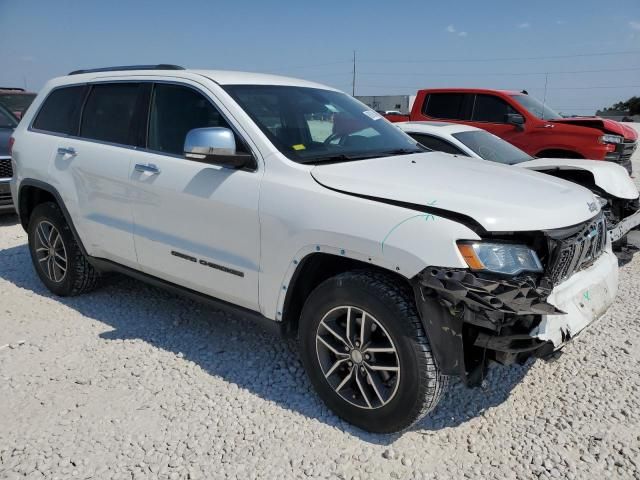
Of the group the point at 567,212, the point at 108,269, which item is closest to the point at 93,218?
the point at 108,269

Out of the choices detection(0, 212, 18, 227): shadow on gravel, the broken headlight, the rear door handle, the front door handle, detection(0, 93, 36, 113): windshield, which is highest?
the front door handle

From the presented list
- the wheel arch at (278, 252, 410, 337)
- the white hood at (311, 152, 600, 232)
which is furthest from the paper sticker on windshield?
the wheel arch at (278, 252, 410, 337)

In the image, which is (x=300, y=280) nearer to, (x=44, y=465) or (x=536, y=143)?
(x=44, y=465)

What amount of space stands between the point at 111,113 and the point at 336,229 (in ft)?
7.73

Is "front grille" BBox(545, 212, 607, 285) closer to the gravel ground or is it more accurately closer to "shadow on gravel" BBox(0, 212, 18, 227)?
the gravel ground

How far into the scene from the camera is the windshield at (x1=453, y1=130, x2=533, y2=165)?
620 cm

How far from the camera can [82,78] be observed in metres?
4.41

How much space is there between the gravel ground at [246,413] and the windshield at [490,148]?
8.54ft

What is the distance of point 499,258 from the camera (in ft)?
7.94

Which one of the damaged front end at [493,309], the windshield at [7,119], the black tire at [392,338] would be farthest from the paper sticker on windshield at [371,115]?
the windshield at [7,119]

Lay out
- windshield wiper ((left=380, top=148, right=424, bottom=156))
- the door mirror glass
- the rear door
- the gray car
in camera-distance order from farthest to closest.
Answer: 1. the door mirror glass
2. the gray car
3. the rear door
4. windshield wiper ((left=380, top=148, right=424, bottom=156))

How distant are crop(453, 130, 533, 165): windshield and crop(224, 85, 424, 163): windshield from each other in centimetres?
252

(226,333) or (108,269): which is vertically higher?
(108,269)

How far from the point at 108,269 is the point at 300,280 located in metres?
1.97
